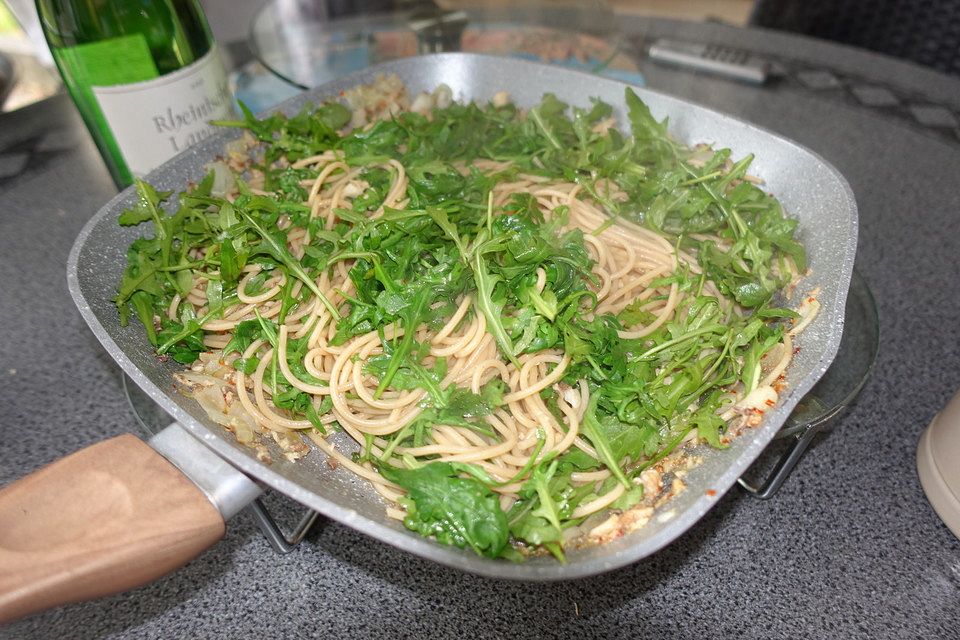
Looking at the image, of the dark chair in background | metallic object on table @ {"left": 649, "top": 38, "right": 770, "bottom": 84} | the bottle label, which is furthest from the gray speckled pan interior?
the dark chair in background

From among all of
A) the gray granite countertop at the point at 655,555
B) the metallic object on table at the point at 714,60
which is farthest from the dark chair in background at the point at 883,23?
the gray granite countertop at the point at 655,555

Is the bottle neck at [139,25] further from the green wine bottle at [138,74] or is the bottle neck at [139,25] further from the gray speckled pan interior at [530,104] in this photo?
the gray speckled pan interior at [530,104]

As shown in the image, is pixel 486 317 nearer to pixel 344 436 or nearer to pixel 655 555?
pixel 344 436

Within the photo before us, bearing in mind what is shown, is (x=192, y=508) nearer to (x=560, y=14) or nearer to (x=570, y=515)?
(x=570, y=515)

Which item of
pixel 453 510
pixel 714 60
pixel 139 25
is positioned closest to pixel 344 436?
pixel 453 510

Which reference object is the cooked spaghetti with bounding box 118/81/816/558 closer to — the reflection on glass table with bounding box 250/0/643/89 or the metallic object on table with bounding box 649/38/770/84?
the reflection on glass table with bounding box 250/0/643/89

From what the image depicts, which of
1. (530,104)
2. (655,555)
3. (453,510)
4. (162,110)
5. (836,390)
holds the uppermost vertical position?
(162,110)
